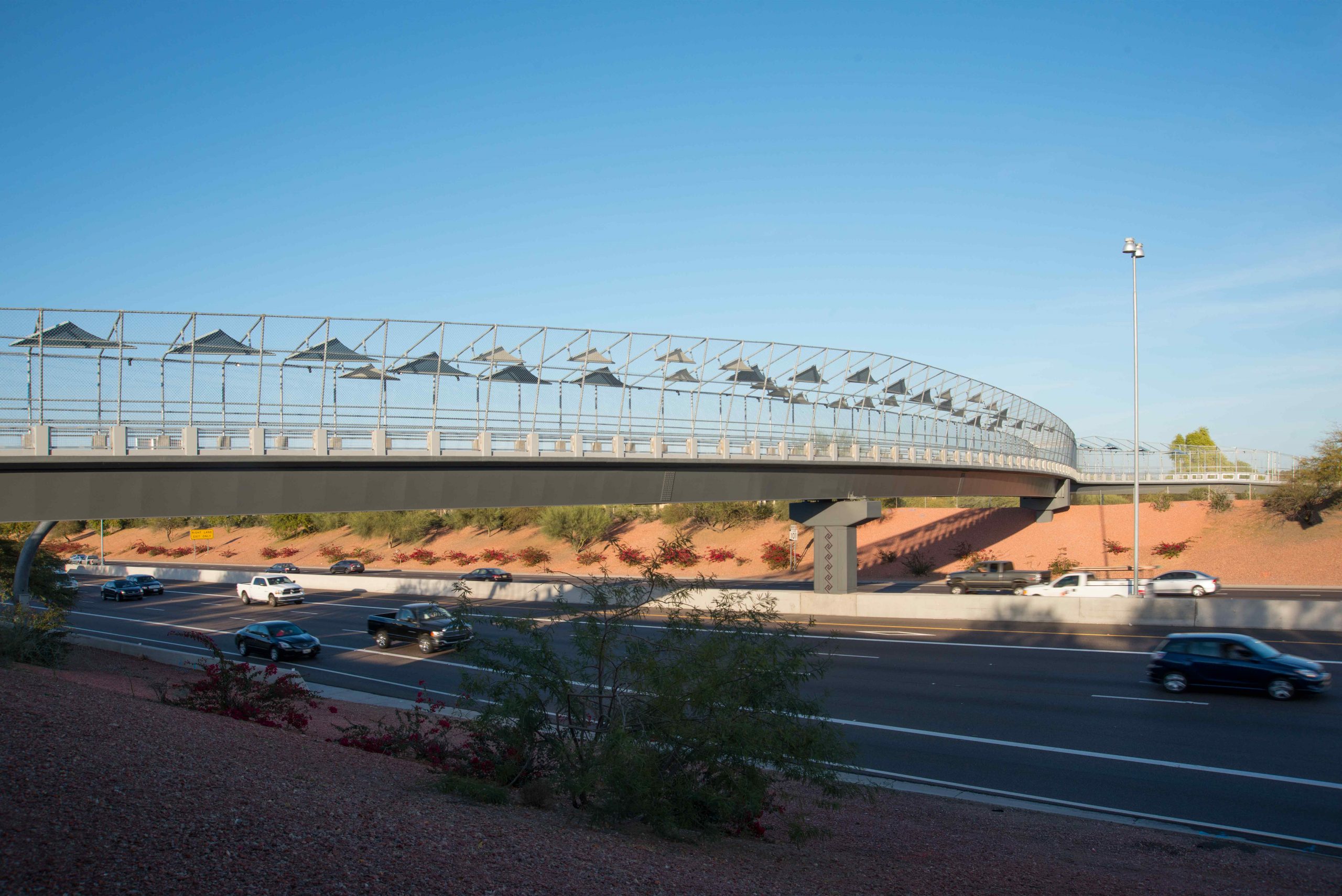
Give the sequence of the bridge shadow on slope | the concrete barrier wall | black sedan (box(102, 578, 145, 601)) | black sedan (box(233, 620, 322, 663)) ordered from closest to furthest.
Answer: black sedan (box(233, 620, 322, 663)) → the concrete barrier wall → black sedan (box(102, 578, 145, 601)) → the bridge shadow on slope

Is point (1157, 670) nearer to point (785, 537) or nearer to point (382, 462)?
point (382, 462)

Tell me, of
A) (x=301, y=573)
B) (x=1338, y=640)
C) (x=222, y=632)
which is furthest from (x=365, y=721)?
(x=301, y=573)

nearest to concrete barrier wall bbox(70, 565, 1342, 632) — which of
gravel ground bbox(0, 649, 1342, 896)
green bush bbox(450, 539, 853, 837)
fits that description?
gravel ground bbox(0, 649, 1342, 896)

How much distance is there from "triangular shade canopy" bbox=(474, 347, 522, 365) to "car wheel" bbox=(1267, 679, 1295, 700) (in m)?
20.2

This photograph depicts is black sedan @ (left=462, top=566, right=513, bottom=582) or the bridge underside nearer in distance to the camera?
the bridge underside

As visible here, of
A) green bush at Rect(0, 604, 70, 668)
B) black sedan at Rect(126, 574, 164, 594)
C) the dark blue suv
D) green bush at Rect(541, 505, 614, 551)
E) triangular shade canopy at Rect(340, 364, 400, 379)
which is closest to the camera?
the dark blue suv

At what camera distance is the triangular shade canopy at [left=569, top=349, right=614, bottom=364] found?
26.8m

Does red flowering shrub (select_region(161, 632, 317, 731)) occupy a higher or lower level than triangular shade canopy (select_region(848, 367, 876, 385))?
lower

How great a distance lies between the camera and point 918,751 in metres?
14.8

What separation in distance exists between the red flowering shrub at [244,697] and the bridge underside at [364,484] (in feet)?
18.5

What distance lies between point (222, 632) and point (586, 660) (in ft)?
93.7

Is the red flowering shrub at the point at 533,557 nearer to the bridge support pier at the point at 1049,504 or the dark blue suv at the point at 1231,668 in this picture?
the bridge support pier at the point at 1049,504

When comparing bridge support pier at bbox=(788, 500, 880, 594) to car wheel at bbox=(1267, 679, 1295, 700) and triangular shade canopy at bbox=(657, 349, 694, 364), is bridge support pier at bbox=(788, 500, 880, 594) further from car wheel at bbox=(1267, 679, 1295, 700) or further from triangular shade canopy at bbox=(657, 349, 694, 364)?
car wheel at bbox=(1267, 679, 1295, 700)

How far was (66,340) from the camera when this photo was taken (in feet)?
61.1
